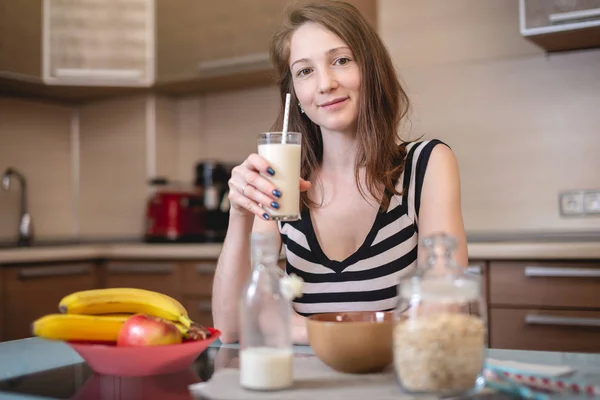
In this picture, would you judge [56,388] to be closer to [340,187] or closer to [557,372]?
[557,372]

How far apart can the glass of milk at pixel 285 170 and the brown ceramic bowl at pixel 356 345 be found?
12.6 inches

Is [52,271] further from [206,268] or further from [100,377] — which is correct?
[100,377]

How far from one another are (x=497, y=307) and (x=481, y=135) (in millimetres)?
867

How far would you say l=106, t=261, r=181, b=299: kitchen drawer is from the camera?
9.52ft

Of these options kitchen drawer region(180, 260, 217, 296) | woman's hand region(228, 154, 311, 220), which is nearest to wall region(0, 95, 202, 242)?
kitchen drawer region(180, 260, 217, 296)

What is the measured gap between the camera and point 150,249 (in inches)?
115

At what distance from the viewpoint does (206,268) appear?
9.27 ft

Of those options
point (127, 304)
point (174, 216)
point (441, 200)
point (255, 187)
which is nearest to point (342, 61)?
point (441, 200)

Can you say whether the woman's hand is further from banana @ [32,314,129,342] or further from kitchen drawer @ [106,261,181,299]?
kitchen drawer @ [106,261,181,299]

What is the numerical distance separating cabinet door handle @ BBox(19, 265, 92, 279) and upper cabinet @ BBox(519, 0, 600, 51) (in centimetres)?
200

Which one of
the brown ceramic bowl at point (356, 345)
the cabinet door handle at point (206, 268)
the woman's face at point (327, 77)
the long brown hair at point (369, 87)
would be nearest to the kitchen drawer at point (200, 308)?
the cabinet door handle at point (206, 268)

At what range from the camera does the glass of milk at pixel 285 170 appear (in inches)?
44.8

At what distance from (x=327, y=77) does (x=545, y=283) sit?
1.17 m

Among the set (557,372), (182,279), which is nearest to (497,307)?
(182,279)
